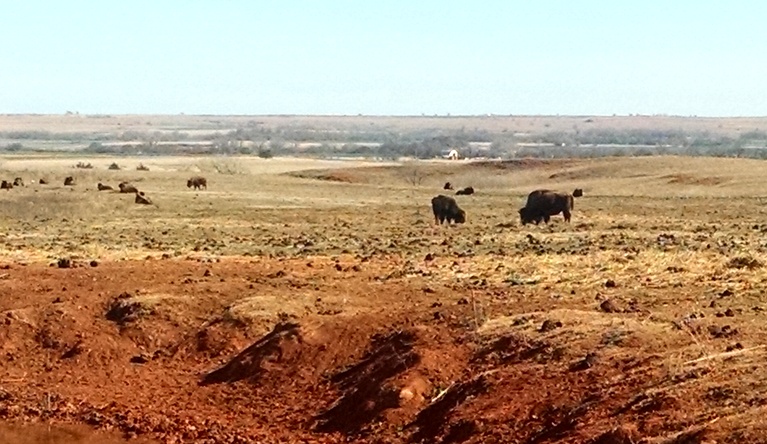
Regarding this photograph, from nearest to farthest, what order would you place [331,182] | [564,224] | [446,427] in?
1. [446,427]
2. [564,224]
3. [331,182]

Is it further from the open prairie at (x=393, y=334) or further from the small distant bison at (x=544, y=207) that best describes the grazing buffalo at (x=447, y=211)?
the open prairie at (x=393, y=334)

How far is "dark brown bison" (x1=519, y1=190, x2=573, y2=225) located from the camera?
38.2 meters

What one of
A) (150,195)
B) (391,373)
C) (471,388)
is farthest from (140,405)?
(150,195)

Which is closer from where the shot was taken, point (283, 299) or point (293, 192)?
point (283, 299)

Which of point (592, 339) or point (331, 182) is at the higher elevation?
point (592, 339)

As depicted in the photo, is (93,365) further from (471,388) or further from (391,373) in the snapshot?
(471,388)

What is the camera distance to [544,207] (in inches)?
1508

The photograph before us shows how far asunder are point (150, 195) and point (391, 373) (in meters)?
35.8

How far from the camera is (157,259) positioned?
27.2m

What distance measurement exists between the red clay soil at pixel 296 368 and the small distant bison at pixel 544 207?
551 inches

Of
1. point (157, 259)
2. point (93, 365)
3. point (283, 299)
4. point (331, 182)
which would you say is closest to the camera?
point (93, 365)

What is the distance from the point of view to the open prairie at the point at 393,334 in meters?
13.9

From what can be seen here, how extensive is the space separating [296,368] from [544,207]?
21.0m

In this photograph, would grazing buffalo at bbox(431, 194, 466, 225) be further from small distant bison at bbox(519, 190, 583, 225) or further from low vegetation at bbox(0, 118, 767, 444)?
low vegetation at bbox(0, 118, 767, 444)
